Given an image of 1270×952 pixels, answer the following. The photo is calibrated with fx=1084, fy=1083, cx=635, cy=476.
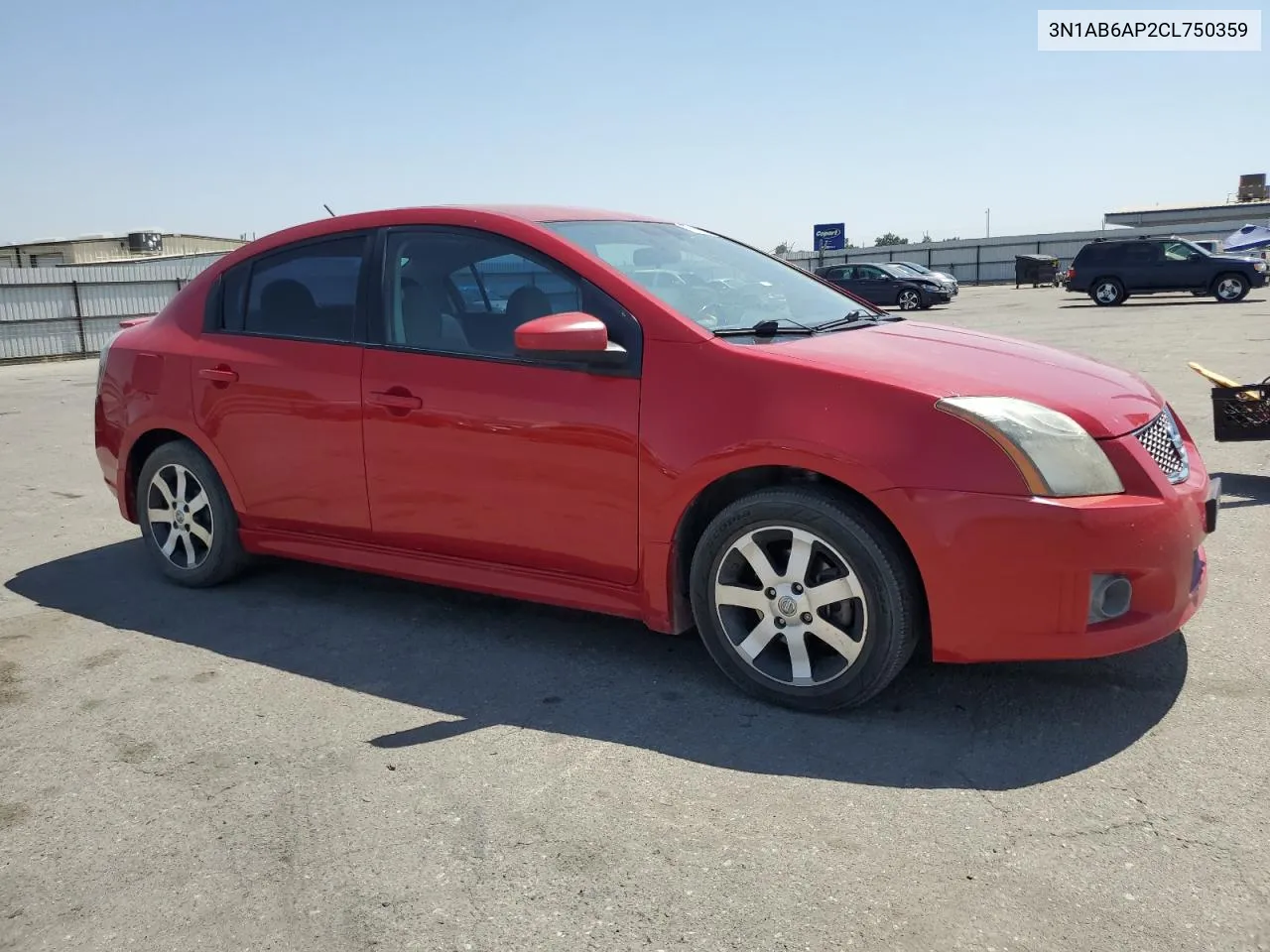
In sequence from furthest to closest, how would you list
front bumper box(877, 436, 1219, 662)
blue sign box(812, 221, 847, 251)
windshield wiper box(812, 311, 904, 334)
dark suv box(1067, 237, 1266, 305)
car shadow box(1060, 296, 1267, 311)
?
blue sign box(812, 221, 847, 251) → dark suv box(1067, 237, 1266, 305) → car shadow box(1060, 296, 1267, 311) → windshield wiper box(812, 311, 904, 334) → front bumper box(877, 436, 1219, 662)

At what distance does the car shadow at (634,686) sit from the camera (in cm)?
322

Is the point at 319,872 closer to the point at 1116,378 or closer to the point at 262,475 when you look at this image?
the point at 262,475

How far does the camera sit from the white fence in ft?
78.0

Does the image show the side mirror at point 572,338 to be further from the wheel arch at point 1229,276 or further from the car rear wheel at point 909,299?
the car rear wheel at point 909,299

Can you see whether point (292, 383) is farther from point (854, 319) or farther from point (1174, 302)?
point (1174, 302)

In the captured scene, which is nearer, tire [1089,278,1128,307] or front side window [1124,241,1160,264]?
front side window [1124,241,1160,264]

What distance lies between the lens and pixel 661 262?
4.11 m

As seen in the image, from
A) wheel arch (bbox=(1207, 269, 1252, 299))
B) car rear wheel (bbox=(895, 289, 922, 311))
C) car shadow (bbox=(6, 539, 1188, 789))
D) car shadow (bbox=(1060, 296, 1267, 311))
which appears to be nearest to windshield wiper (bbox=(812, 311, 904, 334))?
car shadow (bbox=(6, 539, 1188, 789))

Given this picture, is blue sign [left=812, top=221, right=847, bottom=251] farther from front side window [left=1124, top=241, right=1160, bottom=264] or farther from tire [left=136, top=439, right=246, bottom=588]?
tire [left=136, top=439, right=246, bottom=588]

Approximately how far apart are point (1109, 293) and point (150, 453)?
27.1 metres

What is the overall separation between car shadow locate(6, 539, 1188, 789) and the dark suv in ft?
85.0

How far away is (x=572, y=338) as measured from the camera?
3.59m

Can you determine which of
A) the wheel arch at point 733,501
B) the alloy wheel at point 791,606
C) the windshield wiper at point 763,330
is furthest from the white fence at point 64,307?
the alloy wheel at point 791,606

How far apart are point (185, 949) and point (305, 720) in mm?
1215
